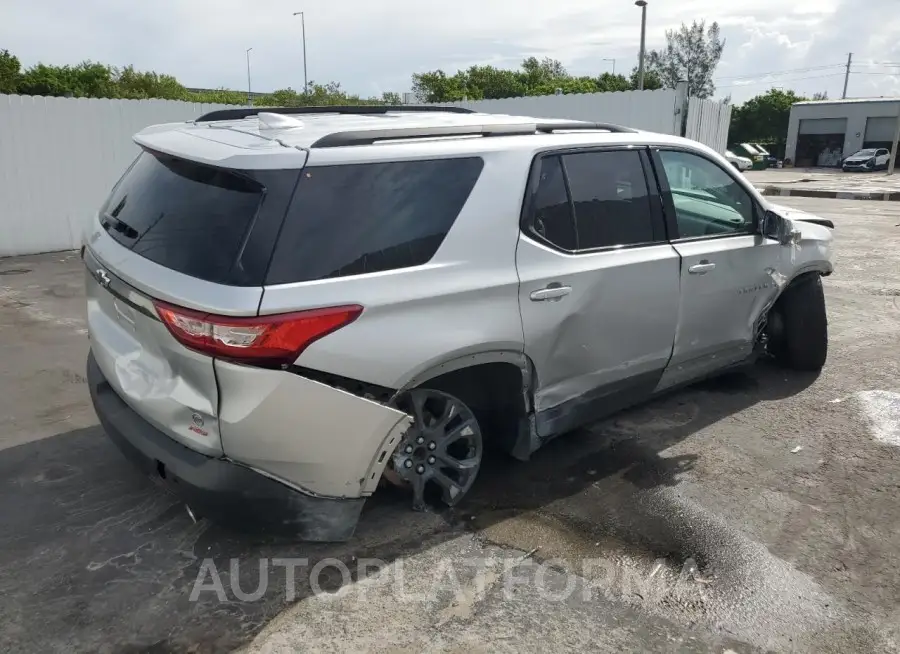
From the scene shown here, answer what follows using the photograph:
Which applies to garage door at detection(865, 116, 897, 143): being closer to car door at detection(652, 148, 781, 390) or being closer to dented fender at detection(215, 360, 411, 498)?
car door at detection(652, 148, 781, 390)

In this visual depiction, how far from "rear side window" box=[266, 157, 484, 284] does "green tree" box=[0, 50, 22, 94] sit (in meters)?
32.4

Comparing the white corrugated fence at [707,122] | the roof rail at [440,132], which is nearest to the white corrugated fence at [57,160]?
the roof rail at [440,132]

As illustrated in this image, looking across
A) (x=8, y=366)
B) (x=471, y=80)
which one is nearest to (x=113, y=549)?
(x=8, y=366)

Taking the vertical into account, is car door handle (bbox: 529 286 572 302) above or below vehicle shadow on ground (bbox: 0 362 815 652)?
above

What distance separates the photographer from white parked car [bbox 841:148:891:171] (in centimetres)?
3675

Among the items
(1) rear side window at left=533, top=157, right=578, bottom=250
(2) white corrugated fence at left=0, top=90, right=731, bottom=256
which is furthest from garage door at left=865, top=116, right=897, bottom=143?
(1) rear side window at left=533, top=157, right=578, bottom=250

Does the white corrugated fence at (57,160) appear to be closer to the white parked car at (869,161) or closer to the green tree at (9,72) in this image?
the green tree at (9,72)

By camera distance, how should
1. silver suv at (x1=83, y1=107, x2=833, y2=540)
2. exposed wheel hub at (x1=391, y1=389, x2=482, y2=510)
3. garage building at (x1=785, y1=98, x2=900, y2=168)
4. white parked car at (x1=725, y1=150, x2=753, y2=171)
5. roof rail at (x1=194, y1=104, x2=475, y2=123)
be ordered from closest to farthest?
silver suv at (x1=83, y1=107, x2=833, y2=540) < exposed wheel hub at (x1=391, y1=389, x2=482, y2=510) < roof rail at (x1=194, y1=104, x2=475, y2=123) < white parked car at (x1=725, y1=150, x2=753, y2=171) < garage building at (x1=785, y1=98, x2=900, y2=168)

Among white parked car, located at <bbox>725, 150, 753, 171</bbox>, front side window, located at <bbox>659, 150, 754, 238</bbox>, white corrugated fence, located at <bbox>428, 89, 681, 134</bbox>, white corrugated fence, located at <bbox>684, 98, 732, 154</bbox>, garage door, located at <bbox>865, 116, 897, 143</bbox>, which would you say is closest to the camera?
front side window, located at <bbox>659, 150, 754, 238</bbox>

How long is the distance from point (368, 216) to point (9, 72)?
36.0m

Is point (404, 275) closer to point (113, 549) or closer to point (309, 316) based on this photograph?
point (309, 316)

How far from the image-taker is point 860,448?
4.06 meters

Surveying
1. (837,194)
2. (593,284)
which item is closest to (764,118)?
(837,194)

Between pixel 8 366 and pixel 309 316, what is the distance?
3867 mm
